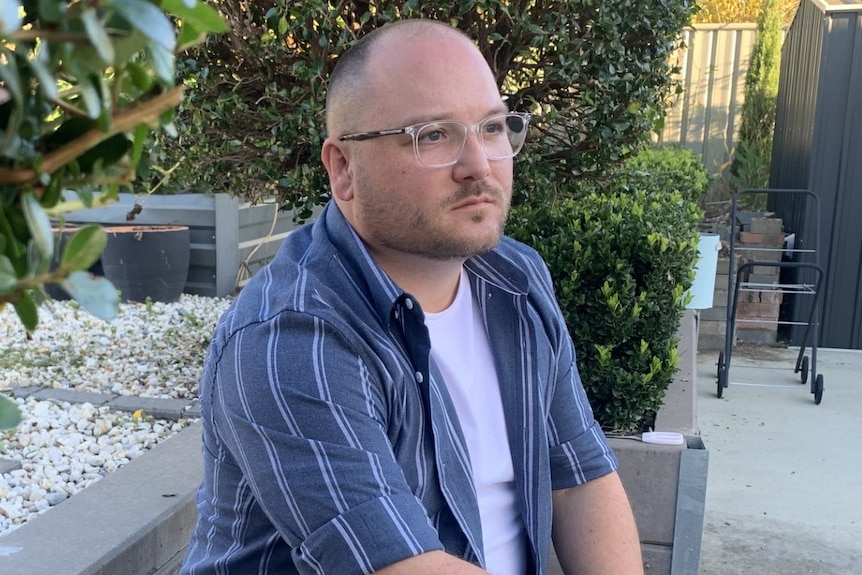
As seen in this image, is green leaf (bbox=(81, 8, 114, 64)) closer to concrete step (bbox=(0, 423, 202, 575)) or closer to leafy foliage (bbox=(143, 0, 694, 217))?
concrete step (bbox=(0, 423, 202, 575))

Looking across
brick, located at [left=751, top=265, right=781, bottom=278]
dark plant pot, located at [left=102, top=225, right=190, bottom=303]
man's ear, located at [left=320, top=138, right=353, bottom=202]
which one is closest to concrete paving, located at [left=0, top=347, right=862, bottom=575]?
brick, located at [left=751, top=265, right=781, bottom=278]

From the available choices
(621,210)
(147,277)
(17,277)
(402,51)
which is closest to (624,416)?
(621,210)

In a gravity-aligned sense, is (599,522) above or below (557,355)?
below

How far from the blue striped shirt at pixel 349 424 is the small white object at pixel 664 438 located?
0.86m

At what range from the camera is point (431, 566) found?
1354 mm

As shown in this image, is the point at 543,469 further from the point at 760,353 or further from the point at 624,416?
the point at 760,353

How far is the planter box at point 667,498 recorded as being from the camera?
263 cm

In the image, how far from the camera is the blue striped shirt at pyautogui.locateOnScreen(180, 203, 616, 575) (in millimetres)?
1333

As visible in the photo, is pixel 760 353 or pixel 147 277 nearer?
pixel 147 277

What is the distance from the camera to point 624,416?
9.37ft

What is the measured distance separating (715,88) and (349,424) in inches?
391

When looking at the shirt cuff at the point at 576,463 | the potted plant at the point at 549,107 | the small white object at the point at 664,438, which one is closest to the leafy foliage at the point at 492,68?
the potted plant at the point at 549,107

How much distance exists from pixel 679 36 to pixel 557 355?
2149 millimetres

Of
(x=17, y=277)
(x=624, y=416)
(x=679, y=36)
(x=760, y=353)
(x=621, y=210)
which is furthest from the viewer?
(x=760, y=353)
